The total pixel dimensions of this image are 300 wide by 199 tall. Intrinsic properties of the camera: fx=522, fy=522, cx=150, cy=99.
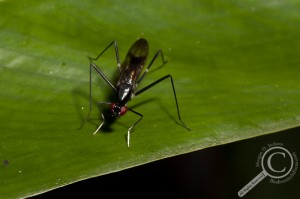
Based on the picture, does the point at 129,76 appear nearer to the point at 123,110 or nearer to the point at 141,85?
the point at 141,85

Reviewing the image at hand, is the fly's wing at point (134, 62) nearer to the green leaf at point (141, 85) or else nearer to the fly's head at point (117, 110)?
the green leaf at point (141, 85)

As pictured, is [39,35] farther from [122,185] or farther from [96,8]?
[122,185]

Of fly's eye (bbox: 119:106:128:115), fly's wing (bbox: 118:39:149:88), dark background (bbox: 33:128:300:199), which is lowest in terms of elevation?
dark background (bbox: 33:128:300:199)

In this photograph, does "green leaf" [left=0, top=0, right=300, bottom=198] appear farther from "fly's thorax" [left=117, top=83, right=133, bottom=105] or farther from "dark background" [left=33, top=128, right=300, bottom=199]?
"dark background" [left=33, top=128, right=300, bottom=199]

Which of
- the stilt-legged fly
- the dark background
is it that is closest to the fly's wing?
the stilt-legged fly

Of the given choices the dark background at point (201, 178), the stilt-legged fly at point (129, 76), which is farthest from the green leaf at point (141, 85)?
the dark background at point (201, 178)

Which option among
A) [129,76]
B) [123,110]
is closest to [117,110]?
[123,110]
